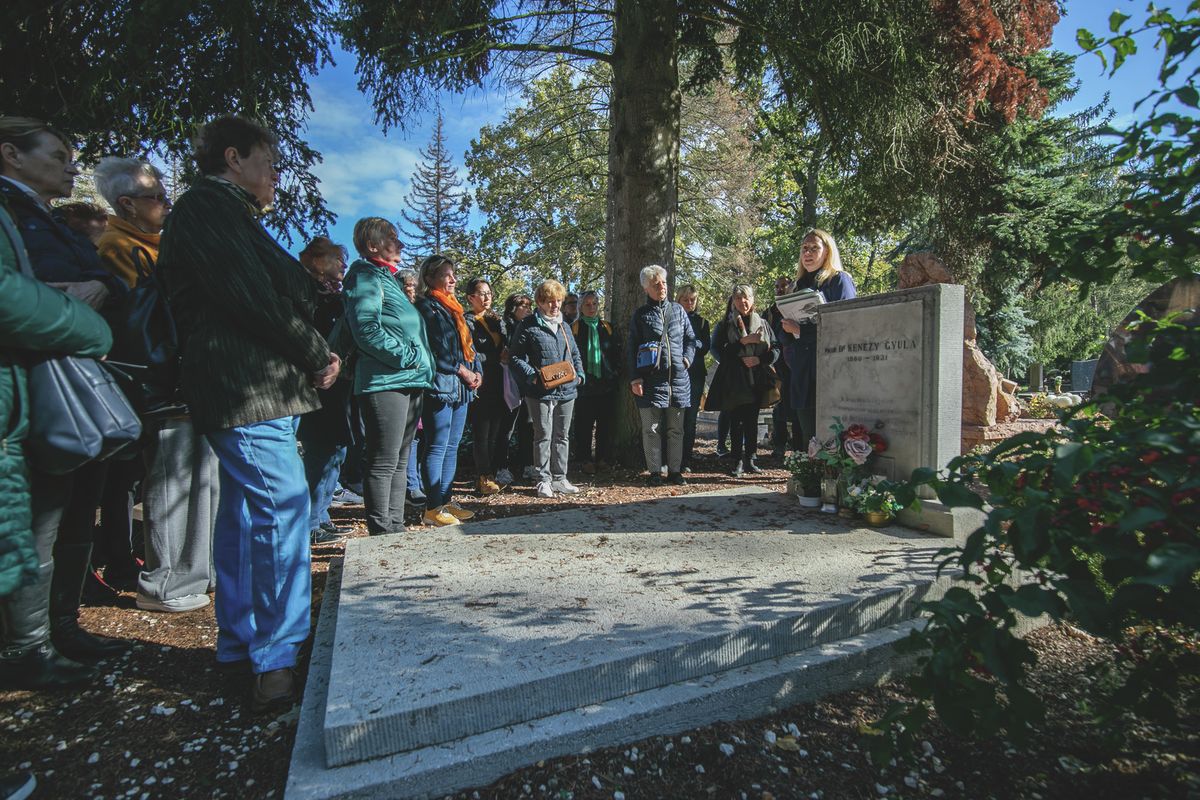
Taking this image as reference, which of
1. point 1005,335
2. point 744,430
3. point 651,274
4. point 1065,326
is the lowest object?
point 744,430

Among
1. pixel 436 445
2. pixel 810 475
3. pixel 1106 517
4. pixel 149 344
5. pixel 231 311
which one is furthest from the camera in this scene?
pixel 436 445

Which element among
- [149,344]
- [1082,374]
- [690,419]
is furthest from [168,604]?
[1082,374]

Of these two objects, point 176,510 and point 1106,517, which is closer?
point 1106,517

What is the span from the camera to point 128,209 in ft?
11.0

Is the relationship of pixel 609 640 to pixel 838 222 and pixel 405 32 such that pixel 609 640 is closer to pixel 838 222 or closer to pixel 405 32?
pixel 405 32

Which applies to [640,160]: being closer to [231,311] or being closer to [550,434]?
[550,434]

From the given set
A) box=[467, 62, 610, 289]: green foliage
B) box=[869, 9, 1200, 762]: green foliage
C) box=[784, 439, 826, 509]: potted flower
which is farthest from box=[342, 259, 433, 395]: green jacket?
box=[467, 62, 610, 289]: green foliage

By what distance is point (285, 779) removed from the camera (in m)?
1.97

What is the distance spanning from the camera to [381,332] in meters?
3.68

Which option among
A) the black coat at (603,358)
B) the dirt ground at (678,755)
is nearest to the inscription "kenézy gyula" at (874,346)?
the dirt ground at (678,755)

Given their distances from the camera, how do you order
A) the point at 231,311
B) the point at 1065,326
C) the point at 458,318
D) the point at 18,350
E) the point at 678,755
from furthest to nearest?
the point at 1065,326, the point at 458,318, the point at 231,311, the point at 678,755, the point at 18,350

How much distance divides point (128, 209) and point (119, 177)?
169 millimetres

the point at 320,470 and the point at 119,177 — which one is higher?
the point at 119,177

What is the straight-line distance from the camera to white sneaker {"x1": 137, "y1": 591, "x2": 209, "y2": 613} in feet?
10.7
